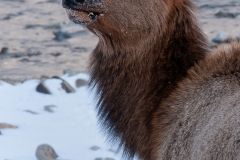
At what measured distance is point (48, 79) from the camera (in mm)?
7426

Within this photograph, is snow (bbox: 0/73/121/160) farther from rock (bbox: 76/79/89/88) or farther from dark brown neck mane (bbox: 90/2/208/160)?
dark brown neck mane (bbox: 90/2/208/160)

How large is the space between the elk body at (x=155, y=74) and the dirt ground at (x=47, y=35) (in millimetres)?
4074

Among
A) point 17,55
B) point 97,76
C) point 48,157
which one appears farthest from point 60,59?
point 97,76

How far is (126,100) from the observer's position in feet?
14.4

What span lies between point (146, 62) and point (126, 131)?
0.48 metres

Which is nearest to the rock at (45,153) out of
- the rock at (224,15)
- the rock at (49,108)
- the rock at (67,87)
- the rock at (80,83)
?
the rock at (49,108)

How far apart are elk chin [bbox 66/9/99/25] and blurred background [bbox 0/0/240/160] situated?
100cm

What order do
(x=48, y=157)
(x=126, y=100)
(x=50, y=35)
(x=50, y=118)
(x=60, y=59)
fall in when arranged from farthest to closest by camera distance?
(x=50, y=35)
(x=60, y=59)
(x=50, y=118)
(x=48, y=157)
(x=126, y=100)

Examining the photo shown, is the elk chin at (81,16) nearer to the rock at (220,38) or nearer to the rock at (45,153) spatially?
the rock at (45,153)

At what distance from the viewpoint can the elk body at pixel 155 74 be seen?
402 centimetres

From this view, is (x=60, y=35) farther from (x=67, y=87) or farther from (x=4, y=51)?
(x=67, y=87)

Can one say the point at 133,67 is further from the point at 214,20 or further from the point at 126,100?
the point at 214,20

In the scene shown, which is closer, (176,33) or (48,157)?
(176,33)

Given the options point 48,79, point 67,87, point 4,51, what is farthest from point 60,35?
point 67,87
